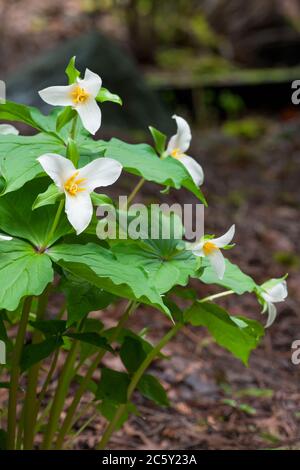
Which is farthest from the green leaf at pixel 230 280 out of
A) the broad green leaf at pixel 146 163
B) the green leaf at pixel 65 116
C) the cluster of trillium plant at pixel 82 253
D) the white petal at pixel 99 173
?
the green leaf at pixel 65 116

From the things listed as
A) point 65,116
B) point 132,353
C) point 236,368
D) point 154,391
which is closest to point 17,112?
point 65,116

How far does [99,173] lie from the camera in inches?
46.5

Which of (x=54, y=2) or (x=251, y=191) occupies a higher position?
(x=54, y=2)

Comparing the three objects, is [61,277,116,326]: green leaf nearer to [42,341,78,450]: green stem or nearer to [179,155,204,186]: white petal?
[42,341,78,450]: green stem

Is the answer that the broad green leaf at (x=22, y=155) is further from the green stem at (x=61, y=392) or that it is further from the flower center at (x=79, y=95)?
the green stem at (x=61, y=392)

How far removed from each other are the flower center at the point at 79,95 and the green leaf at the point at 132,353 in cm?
50

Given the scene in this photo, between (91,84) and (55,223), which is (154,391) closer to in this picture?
(55,223)

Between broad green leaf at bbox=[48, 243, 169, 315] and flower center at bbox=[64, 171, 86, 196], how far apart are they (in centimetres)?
9

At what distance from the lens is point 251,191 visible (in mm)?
4539

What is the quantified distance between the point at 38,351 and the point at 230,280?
38cm

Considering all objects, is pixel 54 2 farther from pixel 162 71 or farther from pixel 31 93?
pixel 31 93

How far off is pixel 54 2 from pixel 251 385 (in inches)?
274
